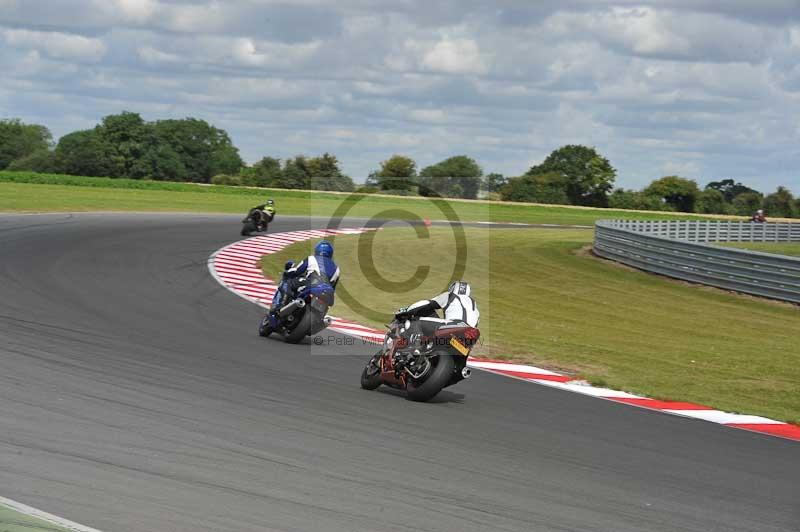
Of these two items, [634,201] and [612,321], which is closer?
[612,321]

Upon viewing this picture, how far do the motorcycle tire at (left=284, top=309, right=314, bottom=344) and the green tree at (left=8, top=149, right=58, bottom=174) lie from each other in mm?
99008

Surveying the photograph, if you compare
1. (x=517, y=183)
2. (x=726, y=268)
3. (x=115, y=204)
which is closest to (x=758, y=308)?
(x=726, y=268)

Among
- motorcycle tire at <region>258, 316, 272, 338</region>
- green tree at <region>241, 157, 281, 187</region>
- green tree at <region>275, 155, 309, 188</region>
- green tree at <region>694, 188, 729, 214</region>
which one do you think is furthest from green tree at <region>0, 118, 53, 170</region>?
motorcycle tire at <region>258, 316, 272, 338</region>

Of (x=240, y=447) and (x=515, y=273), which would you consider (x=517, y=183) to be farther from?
(x=240, y=447)

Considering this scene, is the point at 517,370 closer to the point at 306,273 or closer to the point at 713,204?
the point at 306,273

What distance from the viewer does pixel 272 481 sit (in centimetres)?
653

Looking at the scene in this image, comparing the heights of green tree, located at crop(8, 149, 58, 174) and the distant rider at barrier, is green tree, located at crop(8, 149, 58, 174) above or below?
above

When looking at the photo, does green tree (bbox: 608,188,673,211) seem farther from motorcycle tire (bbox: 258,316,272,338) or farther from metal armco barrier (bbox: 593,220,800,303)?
motorcycle tire (bbox: 258,316,272,338)

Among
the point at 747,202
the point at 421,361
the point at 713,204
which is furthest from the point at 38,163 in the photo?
the point at 421,361

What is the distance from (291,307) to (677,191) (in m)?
110

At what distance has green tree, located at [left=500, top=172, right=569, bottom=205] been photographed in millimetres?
93137

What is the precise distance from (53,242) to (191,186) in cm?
4570

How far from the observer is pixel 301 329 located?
13.1 meters

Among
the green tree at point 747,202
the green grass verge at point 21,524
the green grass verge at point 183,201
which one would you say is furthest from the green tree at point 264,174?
the green grass verge at point 21,524
